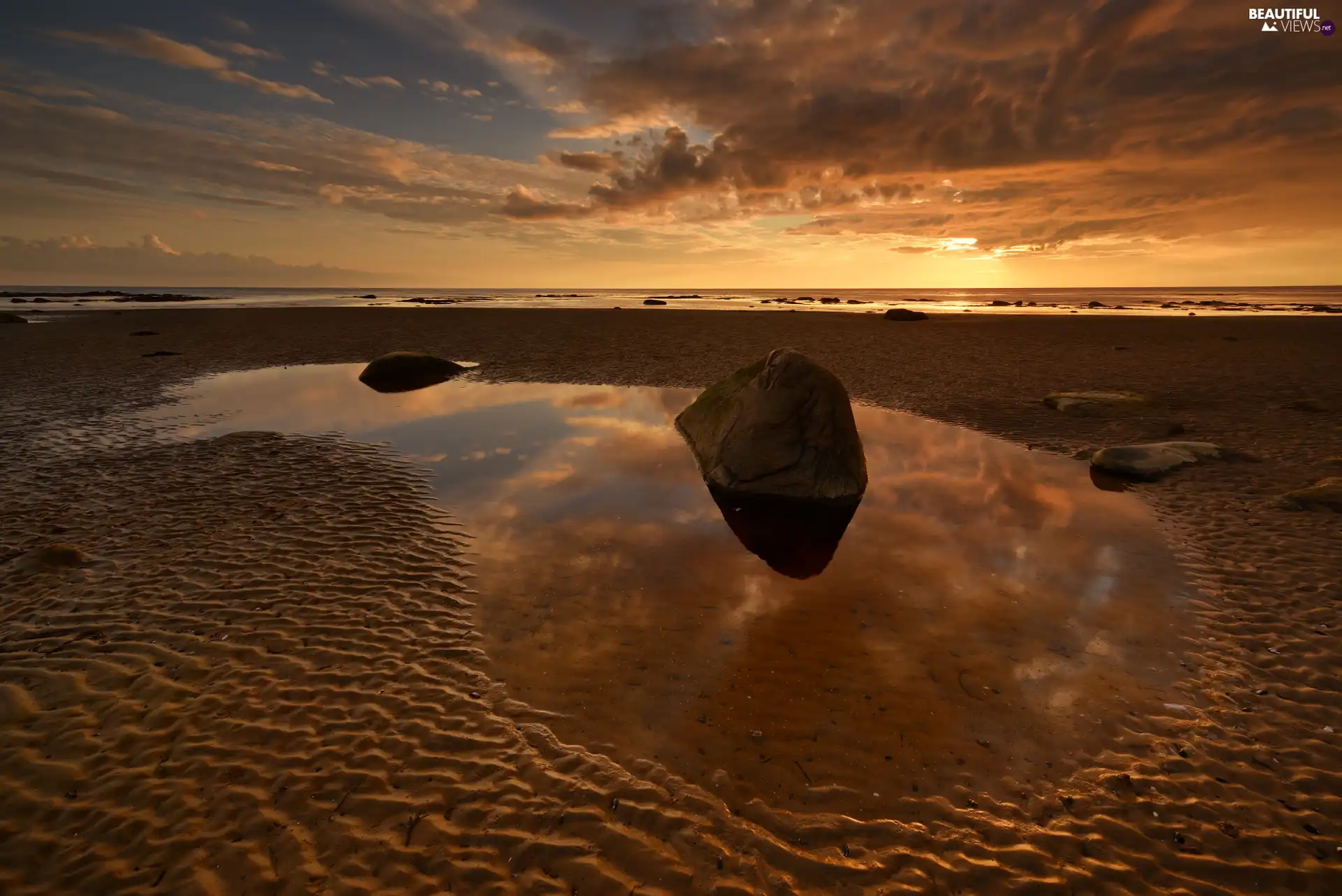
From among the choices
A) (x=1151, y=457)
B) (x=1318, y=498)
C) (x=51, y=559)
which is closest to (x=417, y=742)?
(x=51, y=559)

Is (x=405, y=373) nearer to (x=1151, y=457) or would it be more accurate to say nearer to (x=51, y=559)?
(x=51, y=559)

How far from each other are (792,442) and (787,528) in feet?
6.69

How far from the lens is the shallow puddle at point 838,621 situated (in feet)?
16.5

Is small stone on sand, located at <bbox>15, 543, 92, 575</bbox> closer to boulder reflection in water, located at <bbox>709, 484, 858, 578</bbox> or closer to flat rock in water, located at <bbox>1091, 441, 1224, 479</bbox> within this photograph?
boulder reflection in water, located at <bbox>709, 484, 858, 578</bbox>

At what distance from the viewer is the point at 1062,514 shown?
1006 centimetres

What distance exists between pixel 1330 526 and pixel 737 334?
30.4 meters

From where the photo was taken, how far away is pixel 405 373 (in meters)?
22.3

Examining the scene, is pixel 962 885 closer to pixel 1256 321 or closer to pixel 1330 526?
pixel 1330 526

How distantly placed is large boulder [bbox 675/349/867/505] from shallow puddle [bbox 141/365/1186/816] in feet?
2.42

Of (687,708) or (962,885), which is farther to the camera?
(687,708)

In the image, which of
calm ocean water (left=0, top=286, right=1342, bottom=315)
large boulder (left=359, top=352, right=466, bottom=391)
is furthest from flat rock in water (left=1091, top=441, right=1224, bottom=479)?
calm ocean water (left=0, top=286, right=1342, bottom=315)

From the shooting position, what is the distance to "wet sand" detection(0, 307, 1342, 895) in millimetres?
3973

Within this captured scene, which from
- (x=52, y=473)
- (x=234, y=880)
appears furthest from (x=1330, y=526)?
(x=52, y=473)

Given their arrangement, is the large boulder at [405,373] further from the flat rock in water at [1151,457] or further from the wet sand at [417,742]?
the flat rock in water at [1151,457]
